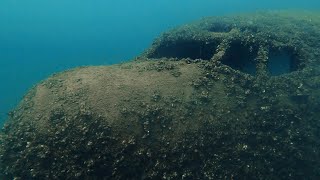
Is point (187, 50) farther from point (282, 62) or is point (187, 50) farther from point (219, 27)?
point (282, 62)

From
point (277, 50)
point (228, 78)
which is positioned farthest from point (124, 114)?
point (277, 50)

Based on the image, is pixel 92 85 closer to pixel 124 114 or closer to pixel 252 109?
pixel 124 114

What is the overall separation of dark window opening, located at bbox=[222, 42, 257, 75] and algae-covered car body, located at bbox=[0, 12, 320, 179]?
0.35 feet

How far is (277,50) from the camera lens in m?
10.2

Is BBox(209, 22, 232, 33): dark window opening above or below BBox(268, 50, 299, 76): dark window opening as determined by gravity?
above

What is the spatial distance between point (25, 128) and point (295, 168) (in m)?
6.48

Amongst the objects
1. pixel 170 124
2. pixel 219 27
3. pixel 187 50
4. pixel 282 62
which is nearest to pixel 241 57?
pixel 282 62

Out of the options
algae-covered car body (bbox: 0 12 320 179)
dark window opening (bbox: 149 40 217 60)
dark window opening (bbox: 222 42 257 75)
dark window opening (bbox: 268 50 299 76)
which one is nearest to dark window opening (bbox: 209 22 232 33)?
dark window opening (bbox: 149 40 217 60)

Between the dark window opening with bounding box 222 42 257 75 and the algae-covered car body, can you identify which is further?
the dark window opening with bounding box 222 42 257 75

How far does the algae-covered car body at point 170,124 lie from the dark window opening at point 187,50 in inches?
31.9

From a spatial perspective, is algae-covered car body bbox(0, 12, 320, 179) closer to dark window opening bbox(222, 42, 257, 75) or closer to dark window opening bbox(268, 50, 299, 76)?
dark window opening bbox(222, 42, 257, 75)

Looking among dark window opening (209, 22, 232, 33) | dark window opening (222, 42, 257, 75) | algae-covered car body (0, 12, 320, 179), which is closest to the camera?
algae-covered car body (0, 12, 320, 179)

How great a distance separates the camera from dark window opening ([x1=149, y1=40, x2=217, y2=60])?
10.8 m

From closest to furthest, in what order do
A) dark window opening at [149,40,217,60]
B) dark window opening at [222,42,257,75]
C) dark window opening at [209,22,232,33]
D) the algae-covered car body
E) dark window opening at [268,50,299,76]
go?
the algae-covered car body < dark window opening at [222,42,257,75] < dark window opening at [268,50,299,76] < dark window opening at [149,40,217,60] < dark window opening at [209,22,232,33]
